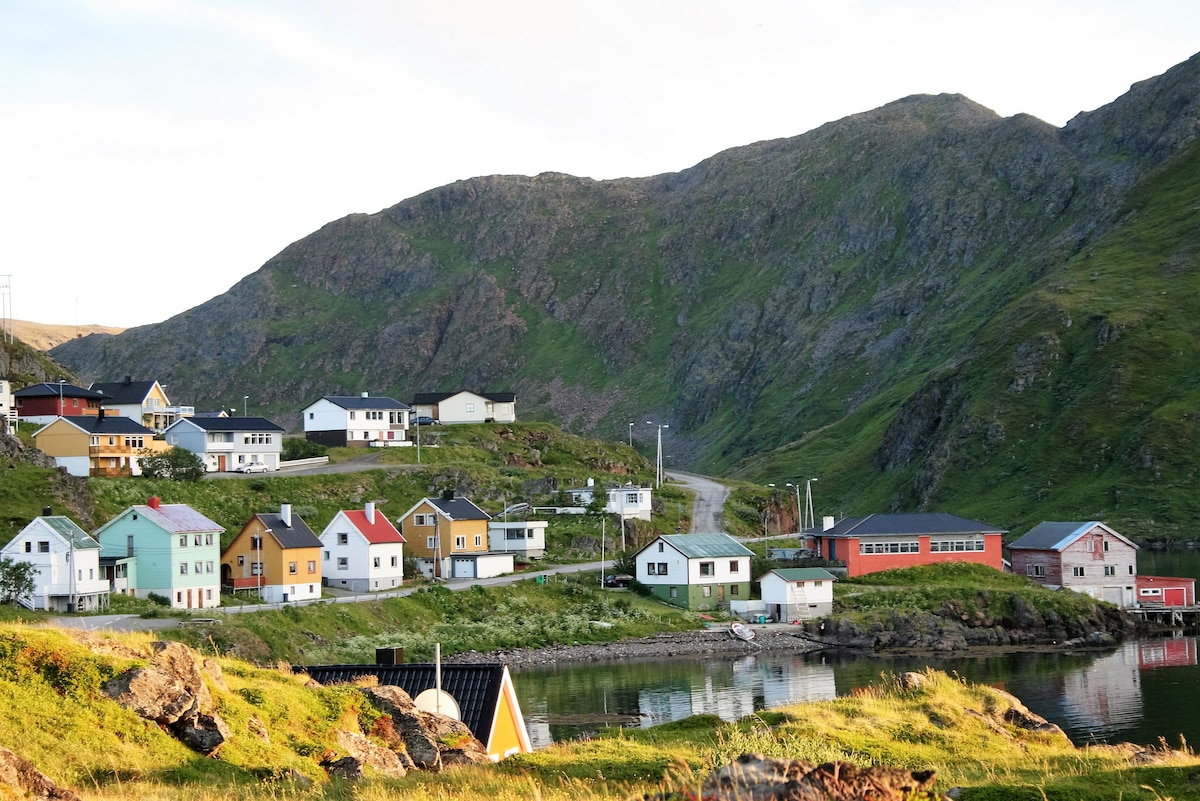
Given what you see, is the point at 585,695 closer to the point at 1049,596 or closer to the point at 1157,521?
the point at 1049,596

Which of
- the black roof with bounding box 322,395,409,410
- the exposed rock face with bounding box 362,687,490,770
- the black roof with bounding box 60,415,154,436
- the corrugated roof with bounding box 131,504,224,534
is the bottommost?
→ the exposed rock face with bounding box 362,687,490,770

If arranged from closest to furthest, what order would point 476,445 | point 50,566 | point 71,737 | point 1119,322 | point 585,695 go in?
point 71,737 < point 585,695 < point 50,566 < point 476,445 < point 1119,322

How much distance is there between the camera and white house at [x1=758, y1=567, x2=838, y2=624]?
310 ft

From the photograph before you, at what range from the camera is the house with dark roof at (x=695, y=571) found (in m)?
97.8

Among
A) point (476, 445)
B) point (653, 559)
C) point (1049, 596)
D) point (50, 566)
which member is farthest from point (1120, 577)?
point (50, 566)

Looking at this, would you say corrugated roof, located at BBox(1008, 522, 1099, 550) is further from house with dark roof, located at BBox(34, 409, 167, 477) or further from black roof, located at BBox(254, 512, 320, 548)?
house with dark roof, located at BBox(34, 409, 167, 477)

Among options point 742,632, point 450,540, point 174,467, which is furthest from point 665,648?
point 174,467

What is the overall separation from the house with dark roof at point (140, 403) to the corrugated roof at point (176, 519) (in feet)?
172

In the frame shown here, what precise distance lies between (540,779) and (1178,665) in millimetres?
66877

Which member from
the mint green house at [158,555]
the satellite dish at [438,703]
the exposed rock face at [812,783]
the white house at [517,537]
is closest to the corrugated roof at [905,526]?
the white house at [517,537]

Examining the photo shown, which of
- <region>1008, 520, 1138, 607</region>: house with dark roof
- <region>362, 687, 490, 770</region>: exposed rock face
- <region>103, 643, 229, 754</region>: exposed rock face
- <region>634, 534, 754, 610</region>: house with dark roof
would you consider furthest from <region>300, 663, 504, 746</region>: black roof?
<region>1008, 520, 1138, 607</region>: house with dark roof

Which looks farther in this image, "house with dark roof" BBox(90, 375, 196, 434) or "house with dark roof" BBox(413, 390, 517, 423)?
"house with dark roof" BBox(413, 390, 517, 423)

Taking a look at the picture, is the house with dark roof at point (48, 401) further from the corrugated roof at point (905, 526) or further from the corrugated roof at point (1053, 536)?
the corrugated roof at point (1053, 536)

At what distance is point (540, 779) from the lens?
2231 centimetres
